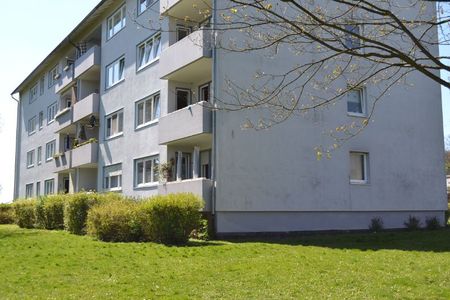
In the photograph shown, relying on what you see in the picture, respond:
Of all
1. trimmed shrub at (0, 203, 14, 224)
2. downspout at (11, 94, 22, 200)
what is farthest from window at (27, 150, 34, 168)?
trimmed shrub at (0, 203, 14, 224)

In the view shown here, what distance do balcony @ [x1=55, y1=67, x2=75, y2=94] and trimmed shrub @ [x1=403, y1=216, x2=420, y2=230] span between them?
73.7 ft

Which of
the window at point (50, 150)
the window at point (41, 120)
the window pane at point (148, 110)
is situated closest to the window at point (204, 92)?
the window pane at point (148, 110)

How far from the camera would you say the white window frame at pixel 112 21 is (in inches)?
1130

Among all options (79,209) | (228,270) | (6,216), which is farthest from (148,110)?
(228,270)

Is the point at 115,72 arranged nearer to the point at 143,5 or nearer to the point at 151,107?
the point at 143,5

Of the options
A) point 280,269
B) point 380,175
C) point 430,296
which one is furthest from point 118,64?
point 430,296

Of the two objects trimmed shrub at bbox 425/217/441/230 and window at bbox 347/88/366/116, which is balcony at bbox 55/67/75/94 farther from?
trimmed shrub at bbox 425/217/441/230

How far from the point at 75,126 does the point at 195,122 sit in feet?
61.2

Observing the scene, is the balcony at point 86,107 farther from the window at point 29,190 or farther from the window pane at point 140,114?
the window at point 29,190

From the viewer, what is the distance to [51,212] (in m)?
25.5

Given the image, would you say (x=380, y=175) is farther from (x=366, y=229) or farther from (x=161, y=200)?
(x=161, y=200)

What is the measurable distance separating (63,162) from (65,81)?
5.59 meters

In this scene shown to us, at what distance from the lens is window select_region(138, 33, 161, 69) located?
2470cm

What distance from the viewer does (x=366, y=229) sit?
22.2 metres
